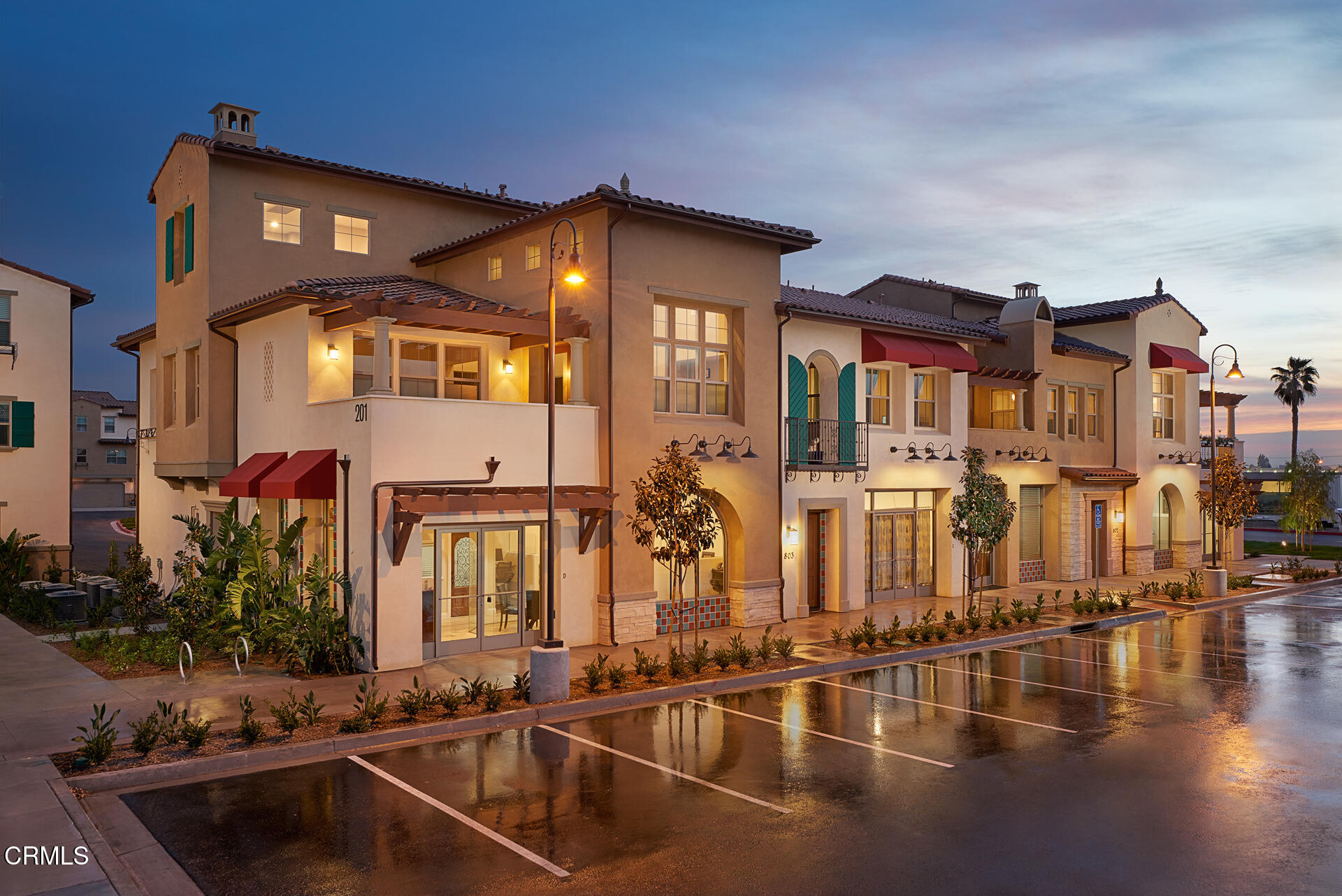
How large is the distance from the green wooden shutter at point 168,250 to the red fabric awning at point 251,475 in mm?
7092

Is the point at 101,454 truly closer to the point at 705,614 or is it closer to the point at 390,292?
the point at 390,292

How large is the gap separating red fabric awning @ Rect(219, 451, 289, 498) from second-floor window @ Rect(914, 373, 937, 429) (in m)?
16.1

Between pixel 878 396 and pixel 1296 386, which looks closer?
pixel 878 396

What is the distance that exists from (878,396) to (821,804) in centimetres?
1634

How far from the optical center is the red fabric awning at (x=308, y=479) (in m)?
16.5

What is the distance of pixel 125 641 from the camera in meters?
17.6

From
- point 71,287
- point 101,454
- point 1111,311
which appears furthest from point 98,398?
point 1111,311

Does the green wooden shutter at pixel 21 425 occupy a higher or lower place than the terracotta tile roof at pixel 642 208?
lower

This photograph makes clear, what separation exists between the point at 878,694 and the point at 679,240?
32.2 feet

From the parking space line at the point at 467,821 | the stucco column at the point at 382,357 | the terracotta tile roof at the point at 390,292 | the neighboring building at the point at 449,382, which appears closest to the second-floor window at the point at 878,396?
the neighboring building at the point at 449,382

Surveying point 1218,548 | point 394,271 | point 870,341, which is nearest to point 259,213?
point 394,271

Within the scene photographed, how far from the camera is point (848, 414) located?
2352 cm

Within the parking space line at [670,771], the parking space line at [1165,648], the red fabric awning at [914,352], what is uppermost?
the red fabric awning at [914,352]

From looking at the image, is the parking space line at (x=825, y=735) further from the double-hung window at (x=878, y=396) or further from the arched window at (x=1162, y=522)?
the arched window at (x=1162, y=522)
